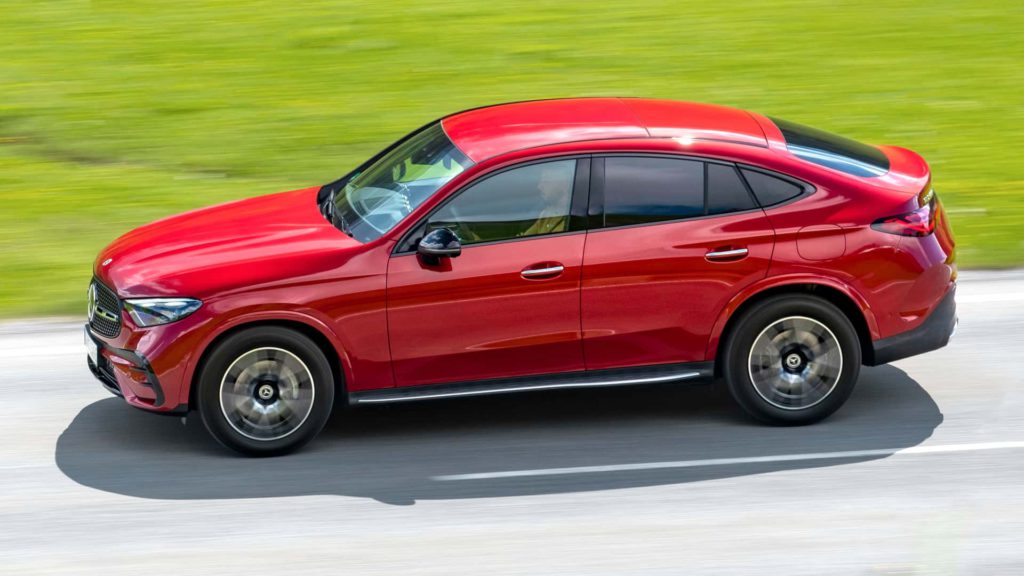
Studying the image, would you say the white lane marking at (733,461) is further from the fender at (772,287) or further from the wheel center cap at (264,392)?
the wheel center cap at (264,392)

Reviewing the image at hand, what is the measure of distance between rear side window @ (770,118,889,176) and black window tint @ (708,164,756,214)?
0.42 meters

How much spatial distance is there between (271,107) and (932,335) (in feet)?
28.2

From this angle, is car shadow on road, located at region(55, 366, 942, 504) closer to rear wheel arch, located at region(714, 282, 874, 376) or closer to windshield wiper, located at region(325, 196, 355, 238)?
rear wheel arch, located at region(714, 282, 874, 376)

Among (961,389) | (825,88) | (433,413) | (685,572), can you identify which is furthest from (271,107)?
(685,572)

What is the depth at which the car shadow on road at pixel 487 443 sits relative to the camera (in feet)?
22.9

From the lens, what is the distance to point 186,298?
6.94 m

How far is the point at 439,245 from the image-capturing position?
6965mm

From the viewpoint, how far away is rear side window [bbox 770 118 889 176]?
7508mm

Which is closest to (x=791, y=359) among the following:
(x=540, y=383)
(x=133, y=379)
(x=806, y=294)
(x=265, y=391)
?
(x=806, y=294)

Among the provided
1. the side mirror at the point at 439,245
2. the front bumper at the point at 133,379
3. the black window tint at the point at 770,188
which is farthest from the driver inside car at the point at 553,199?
the front bumper at the point at 133,379

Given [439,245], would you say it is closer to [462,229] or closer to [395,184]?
[462,229]

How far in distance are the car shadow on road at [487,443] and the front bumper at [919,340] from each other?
412mm

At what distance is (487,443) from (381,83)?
818 cm

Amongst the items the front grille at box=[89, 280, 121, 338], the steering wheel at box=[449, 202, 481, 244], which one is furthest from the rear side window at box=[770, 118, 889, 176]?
the front grille at box=[89, 280, 121, 338]
